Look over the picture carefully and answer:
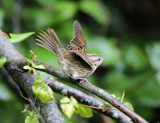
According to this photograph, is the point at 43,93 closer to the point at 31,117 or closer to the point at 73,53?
the point at 31,117

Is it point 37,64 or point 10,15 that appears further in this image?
point 10,15

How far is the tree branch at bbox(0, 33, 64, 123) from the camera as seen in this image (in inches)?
47.9

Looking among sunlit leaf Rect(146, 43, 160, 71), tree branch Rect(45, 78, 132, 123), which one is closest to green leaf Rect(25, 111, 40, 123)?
tree branch Rect(45, 78, 132, 123)

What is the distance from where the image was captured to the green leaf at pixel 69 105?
126 cm

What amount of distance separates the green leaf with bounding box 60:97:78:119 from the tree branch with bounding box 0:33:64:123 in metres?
0.03

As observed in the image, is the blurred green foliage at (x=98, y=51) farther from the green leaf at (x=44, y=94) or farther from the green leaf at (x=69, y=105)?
the green leaf at (x=44, y=94)

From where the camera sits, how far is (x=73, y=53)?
1.53m

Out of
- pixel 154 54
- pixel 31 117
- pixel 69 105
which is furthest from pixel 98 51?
pixel 31 117

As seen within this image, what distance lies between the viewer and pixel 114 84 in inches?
123

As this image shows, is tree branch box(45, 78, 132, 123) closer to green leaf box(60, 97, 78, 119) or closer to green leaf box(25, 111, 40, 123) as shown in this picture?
green leaf box(60, 97, 78, 119)

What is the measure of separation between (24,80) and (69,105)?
232 mm

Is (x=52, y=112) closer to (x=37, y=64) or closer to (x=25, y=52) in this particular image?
(x=37, y=64)

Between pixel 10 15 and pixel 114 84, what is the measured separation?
1222 millimetres

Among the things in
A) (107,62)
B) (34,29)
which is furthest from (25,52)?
(107,62)
